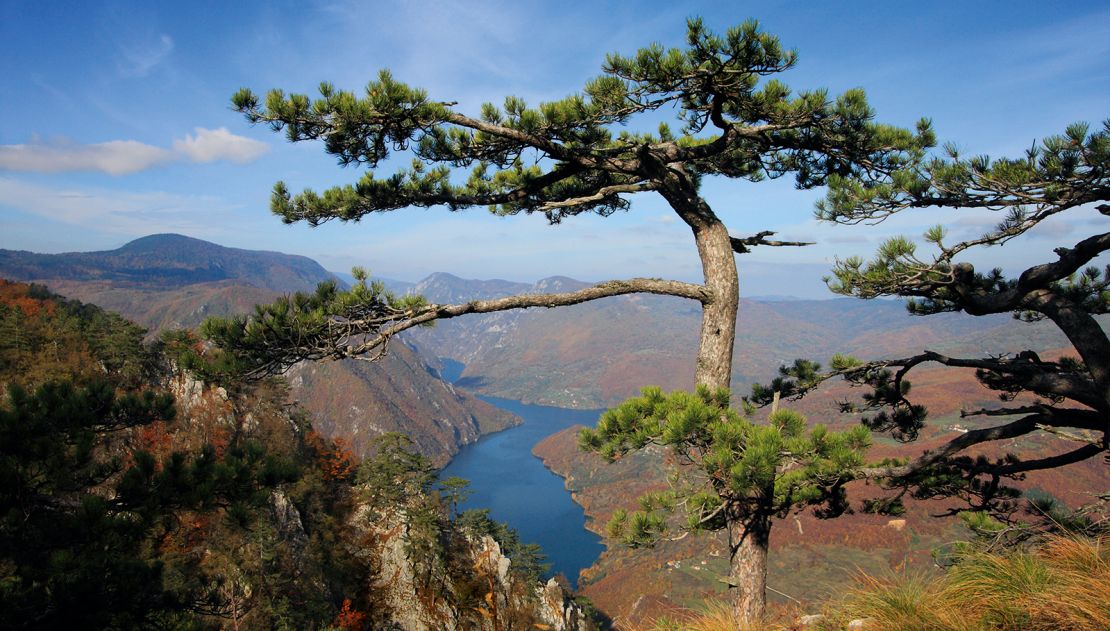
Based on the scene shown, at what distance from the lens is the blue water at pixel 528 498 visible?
75.6 m

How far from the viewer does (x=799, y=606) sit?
504cm

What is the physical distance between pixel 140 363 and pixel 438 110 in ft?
118

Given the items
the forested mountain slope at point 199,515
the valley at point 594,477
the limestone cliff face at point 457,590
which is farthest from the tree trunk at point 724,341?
the limestone cliff face at point 457,590

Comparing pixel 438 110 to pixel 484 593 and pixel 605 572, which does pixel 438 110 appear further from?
pixel 605 572

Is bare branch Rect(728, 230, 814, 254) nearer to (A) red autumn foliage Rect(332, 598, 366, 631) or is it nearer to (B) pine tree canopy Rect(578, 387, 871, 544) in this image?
(B) pine tree canopy Rect(578, 387, 871, 544)

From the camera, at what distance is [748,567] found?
14.5 feet

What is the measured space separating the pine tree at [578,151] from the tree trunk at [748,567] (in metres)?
0.11

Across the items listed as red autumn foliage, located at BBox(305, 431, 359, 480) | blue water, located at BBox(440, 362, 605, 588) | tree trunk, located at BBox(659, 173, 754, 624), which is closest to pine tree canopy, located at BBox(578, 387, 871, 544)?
tree trunk, located at BBox(659, 173, 754, 624)

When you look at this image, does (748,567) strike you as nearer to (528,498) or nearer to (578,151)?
(578,151)

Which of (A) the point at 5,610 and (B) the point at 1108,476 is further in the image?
(B) the point at 1108,476

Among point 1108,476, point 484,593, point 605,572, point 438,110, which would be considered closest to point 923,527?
point 1108,476

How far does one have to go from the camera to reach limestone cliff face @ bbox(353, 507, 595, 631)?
662 inches

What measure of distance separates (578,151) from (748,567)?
4.10m

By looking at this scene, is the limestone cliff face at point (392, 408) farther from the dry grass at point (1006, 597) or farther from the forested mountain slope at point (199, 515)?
the dry grass at point (1006, 597)
